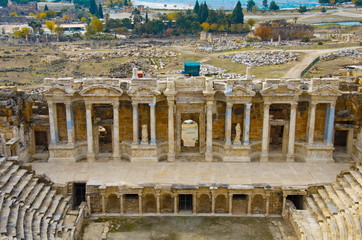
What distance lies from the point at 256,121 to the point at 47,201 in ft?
38.5

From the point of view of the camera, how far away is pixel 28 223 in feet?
53.8

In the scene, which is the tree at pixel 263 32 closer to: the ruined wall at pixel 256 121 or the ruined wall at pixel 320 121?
the ruined wall at pixel 320 121

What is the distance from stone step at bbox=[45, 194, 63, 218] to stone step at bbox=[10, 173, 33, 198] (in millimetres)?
1406

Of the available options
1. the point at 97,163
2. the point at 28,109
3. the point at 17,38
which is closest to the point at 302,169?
the point at 97,163

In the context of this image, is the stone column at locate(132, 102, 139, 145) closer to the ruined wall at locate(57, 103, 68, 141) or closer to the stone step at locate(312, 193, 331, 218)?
the ruined wall at locate(57, 103, 68, 141)

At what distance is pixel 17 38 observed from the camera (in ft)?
354

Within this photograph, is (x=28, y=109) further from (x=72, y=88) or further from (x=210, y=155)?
(x=210, y=155)

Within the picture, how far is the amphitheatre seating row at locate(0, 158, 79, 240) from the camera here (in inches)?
622

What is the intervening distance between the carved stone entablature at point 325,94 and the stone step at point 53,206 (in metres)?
13.5

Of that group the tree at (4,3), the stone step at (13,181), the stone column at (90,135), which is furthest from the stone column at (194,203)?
the tree at (4,3)

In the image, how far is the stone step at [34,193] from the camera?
17.9m

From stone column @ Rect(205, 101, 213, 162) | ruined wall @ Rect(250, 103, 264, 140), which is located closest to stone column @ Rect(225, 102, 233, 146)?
stone column @ Rect(205, 101, 213, 162)

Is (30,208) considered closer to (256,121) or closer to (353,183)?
(256,121)

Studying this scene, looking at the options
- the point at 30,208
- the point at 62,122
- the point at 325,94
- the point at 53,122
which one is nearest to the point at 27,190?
the point at 30,208
